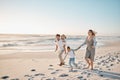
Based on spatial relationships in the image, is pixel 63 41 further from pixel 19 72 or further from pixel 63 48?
pixel 19 72

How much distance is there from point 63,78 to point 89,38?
248 cm

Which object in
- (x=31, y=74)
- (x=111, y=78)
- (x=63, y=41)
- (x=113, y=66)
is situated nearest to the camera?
(x=111, y=78)

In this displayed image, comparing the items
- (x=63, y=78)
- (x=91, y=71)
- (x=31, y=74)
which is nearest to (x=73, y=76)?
(x=63, y=78)

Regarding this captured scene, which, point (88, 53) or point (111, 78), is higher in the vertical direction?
point (88, 53)

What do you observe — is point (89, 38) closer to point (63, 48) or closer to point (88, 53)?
point (88, 53)

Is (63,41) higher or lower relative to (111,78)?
higher

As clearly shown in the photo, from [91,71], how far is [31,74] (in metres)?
2.81

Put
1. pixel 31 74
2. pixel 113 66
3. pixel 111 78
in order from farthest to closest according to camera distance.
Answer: pixel 113 66, pixel 31 74, pixel 111 78

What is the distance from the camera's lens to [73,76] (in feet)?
28.4

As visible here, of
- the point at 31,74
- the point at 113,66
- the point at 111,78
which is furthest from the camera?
the point at 113,66

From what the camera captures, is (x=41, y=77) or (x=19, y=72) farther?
(x=19, y=72)

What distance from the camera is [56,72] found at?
31.4 feet

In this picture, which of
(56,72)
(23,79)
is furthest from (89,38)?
(23,79)

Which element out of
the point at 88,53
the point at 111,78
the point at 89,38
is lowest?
the point at 111,78
